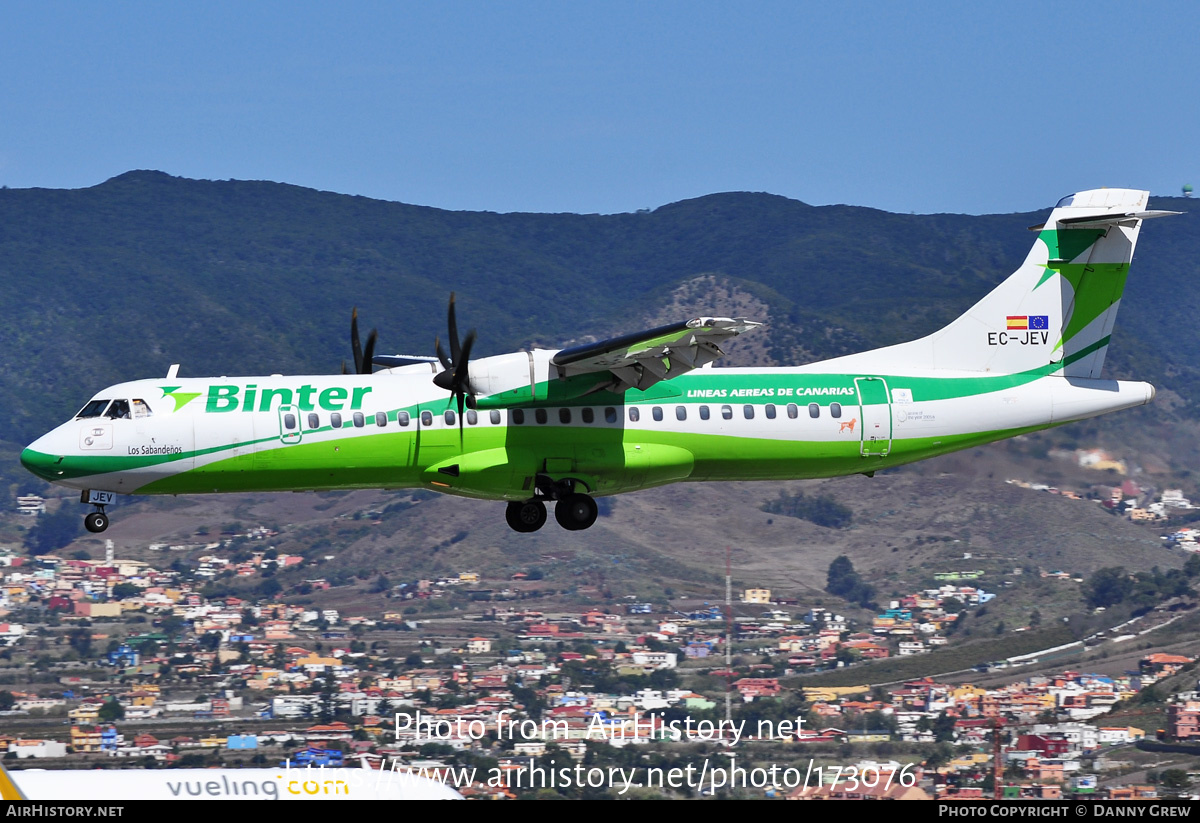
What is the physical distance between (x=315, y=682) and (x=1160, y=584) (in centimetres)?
3672

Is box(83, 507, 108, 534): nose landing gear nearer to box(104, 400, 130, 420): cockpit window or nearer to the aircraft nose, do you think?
the aircraft nose

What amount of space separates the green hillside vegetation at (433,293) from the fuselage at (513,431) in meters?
62.8

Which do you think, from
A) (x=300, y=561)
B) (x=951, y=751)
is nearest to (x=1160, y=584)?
(x=951, y=751)

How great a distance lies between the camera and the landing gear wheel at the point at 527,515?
29.3 metres

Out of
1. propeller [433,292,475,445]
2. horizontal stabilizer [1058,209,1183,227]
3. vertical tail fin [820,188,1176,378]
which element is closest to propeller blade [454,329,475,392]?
propeller [433,292,475,445]

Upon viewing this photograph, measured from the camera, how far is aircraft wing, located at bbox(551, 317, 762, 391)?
85.4 ft

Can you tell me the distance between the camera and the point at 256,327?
471 ft

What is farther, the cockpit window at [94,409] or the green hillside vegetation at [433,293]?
the green hillside vegetation at [433,293]

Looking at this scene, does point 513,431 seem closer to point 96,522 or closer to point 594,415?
point 594,415

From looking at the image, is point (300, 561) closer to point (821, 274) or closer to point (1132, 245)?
point (1132, 245)

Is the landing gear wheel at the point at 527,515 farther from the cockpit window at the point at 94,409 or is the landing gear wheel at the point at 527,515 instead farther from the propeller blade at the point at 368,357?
the cockpit window at the point at 94,409

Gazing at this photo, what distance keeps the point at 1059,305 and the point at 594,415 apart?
430 inches

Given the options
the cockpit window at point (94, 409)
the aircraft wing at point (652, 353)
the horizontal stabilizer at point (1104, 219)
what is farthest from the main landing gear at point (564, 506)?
the horizontal stabilizer at point (1104, 219)

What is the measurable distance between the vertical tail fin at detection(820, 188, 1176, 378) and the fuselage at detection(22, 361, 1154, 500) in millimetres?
803
